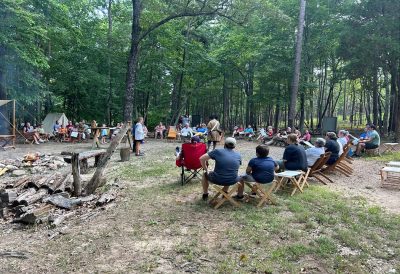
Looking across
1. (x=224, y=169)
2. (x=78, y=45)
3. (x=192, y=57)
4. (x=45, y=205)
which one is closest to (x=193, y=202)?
(x=224, y=169)

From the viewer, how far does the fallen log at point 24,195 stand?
594 centimetres

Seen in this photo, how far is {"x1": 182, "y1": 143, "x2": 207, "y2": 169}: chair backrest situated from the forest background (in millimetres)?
6309

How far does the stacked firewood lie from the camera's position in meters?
5.24

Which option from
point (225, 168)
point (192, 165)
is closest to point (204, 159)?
point (225, 168)

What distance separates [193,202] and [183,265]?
2.11 m

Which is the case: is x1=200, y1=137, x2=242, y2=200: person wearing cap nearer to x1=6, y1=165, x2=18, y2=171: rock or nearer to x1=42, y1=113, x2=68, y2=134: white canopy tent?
x1=6, y1=165, x2=18, y2=171: rock

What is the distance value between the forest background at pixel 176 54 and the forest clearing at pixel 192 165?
0.33 feet

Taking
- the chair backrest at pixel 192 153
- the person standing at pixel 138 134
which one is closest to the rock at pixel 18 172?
the person standing at pixel 138 134

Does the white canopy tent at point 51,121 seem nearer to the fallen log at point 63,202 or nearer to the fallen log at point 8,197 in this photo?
the fallen log at point 8,197

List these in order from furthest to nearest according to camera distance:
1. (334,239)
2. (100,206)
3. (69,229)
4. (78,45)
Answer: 1. (78,45)
2. (100,206)
3. (69,229)
4. (334,239)

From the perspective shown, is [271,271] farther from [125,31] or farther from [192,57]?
[125,31]

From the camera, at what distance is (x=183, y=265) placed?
11.0ft

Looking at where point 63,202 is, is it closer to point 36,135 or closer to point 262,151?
point 262,151

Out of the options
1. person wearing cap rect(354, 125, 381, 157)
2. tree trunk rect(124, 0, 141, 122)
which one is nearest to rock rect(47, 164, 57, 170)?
tree trunk rect(124, 0, 141, 122)
